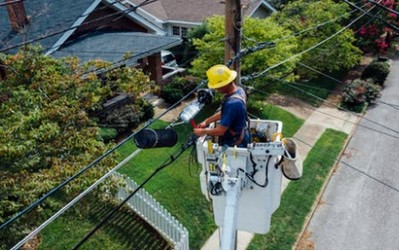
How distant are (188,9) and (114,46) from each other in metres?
9.59

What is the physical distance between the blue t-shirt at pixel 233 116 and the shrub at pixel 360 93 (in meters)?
16.3

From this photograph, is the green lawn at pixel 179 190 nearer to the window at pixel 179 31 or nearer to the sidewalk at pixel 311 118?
the sidewalk at pixel 311 118

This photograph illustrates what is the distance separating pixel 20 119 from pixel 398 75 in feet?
73.1

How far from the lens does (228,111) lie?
4.50 metres

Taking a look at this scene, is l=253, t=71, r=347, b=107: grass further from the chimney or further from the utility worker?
the utility worker

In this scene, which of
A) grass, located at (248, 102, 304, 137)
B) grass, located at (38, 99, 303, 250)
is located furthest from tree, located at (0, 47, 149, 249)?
grass, located at (248, 102, 304, 137)

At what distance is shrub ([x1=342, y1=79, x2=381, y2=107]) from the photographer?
63.6 feet

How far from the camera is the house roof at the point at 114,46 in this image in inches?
614

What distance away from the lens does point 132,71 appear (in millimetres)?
11977

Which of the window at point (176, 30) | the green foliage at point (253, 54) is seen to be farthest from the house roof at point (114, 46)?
the window at point (176, 30)

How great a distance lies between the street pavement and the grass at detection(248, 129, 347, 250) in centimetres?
34

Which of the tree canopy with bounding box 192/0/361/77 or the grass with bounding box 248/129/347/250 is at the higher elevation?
the tree canopy with bounding box 192/0/361/77

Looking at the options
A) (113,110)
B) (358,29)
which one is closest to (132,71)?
(113,110)

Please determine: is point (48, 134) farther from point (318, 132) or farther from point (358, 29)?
point (358, 29)
